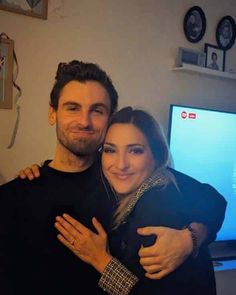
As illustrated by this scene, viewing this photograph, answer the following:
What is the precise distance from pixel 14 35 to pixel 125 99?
74cm

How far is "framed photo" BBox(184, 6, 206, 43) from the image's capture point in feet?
8.90

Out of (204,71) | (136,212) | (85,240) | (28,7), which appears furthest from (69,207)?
(204,71)

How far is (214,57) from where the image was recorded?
2826 mm

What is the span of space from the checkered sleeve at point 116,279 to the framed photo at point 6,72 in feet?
3.65

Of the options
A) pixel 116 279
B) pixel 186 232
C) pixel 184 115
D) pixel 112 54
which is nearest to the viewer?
pixel 116 279

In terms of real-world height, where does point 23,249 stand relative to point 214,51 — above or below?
below

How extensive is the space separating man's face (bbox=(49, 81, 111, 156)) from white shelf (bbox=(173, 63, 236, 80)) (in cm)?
124

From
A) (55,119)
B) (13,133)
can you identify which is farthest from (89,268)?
(13,133)

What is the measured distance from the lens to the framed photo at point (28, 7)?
6.76ft

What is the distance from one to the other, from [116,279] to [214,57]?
1.98 metres

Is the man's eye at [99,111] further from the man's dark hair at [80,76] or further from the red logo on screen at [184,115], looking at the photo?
the red logo on screen at [184,115]

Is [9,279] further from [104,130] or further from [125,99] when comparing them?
[125,99]

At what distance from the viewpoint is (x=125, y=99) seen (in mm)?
2504

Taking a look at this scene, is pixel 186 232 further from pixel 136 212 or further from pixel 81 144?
pixel 81 144
